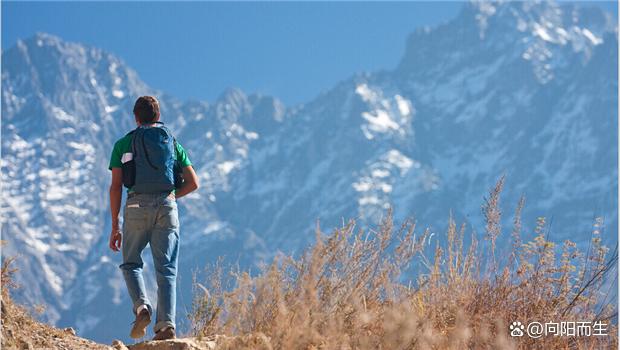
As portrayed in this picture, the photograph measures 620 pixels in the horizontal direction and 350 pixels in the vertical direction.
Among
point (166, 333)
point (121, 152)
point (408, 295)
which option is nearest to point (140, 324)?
point (166, 333)

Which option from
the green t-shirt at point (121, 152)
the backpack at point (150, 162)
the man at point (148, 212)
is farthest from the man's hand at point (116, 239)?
the green t-shirt at point (121, 152)

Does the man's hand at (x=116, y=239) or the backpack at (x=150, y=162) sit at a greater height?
the backpack at (x=150, y=162)

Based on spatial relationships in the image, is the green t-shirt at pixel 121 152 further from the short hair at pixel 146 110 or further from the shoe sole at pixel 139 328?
the shoe sole at pixel 139 328

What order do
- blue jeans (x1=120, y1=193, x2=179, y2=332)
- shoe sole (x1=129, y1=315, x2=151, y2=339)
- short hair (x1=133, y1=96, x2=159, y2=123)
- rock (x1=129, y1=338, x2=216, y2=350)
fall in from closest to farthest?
rock (x1=129, y1=338, x2=216, y2=350) → shoe sole (x1=129, y1=315, x2=151, y2=339) → blue jeans (x1=120, y1=193, x2=179, y2=332) → short hair (x1=133, y1=96, x2=159, y2=123)

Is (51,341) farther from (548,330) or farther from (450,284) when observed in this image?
(548,330)

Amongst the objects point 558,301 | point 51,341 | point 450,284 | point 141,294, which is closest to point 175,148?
point 141,294

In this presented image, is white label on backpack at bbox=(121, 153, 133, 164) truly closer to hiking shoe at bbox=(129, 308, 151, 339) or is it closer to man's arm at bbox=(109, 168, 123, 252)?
man's arm at bbox=(109, 168, 123, 252)

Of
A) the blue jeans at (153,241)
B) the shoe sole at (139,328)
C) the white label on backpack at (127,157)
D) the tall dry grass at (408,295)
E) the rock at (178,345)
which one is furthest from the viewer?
the white label on backpack at (127,157)

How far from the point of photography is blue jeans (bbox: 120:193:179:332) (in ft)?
19.0

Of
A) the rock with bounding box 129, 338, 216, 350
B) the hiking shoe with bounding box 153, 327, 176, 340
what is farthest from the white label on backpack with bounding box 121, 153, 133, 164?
the rock with bounding box 129, 338, 216, 350

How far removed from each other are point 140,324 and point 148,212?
718 mm

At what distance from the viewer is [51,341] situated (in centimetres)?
478

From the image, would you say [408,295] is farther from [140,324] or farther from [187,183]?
[187,183]

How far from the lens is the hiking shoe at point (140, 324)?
5.54 m
